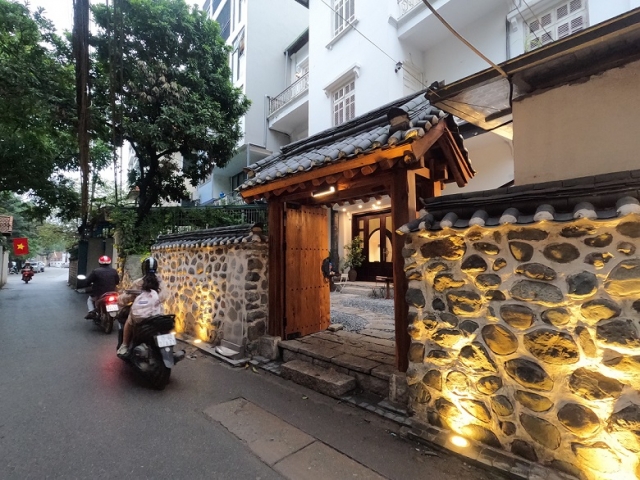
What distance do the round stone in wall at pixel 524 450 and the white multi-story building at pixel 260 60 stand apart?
15.2m

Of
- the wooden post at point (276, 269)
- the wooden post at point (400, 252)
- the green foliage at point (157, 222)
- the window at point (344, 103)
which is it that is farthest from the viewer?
the green foliage at point (157, 222)

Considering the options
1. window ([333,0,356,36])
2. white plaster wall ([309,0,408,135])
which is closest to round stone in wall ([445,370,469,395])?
white plaster wall ([309,0,408,135])

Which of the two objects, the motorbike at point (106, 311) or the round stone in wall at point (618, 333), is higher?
the round stone in wall at point (618, 333)

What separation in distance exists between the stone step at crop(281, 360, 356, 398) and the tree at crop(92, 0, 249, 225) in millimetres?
10217

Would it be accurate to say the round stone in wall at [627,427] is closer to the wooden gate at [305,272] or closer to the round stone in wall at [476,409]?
the round stone in wall at [476,409]

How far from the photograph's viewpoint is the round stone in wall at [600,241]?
2232 mm

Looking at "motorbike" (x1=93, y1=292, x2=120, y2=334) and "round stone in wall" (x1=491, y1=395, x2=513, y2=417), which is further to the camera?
"motorbike" (x1=93, y1=292, x2=120, y2=334)

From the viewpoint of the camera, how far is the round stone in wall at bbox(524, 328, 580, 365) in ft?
7.70

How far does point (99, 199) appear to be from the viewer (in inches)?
615

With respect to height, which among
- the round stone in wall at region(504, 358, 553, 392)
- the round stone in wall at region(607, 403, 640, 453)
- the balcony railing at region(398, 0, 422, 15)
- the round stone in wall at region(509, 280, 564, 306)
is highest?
the balcony railing at region(398, 0, 422, 15)

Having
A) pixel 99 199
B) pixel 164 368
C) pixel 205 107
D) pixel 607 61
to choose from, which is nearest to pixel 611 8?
pixel 607 61

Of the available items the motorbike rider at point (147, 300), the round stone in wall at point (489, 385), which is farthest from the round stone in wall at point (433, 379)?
the motorbike rider at point (147, 300)

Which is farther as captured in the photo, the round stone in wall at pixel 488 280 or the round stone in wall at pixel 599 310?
the round stone in wall at pixel 488 280

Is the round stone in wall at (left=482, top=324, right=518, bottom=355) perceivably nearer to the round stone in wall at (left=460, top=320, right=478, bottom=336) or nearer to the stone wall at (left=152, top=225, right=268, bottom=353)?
the round stone in wall at (left=460, top=320, right=478, bottom=336)
